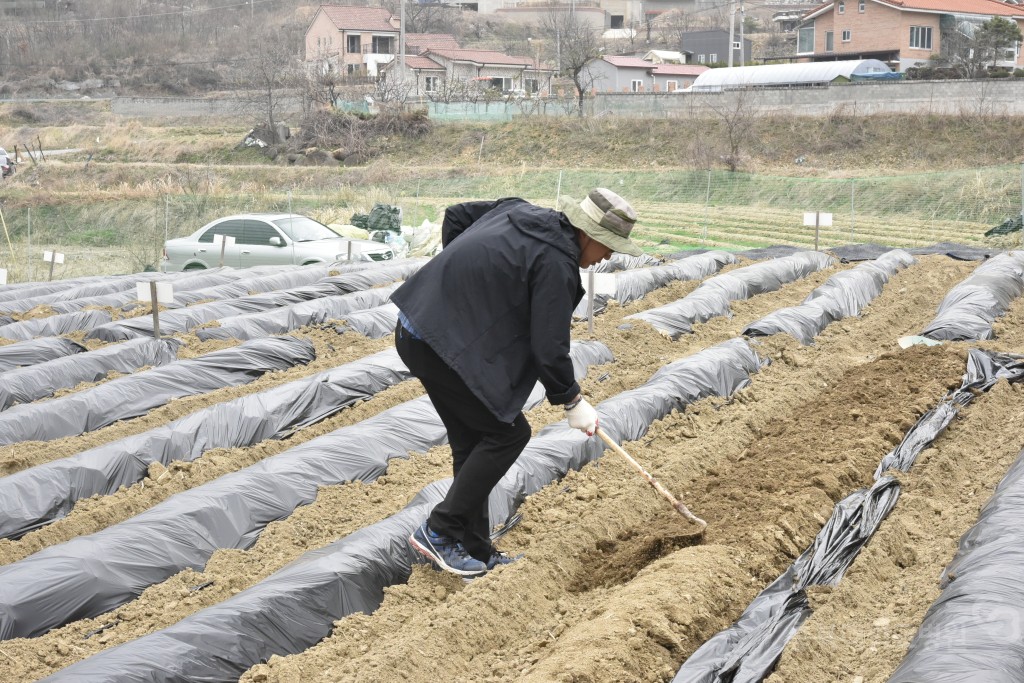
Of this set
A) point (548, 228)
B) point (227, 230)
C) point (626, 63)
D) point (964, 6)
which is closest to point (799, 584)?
point (548, 228)

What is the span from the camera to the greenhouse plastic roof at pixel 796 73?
36.8 metres

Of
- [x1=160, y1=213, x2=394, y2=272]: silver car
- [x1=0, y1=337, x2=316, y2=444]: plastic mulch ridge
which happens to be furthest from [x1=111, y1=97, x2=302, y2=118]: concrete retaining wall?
[x1=0, y1=337, x2=316, y2=444]: plastic mulch ridge

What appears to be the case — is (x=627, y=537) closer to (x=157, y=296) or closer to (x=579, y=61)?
(x=157, y=296)

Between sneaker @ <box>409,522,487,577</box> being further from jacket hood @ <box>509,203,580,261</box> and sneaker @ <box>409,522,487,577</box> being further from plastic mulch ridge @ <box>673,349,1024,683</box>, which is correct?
jacket hood @ <box>509,203,580,261</box>

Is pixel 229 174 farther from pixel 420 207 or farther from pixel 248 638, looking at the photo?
pixel 248 638

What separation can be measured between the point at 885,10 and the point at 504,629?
141ft

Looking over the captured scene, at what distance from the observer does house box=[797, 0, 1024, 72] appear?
40.1 meters

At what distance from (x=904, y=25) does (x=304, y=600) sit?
141 feet

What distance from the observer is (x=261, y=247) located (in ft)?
46.9

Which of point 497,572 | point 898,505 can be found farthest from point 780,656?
point 898,505

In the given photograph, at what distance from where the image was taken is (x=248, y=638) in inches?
137

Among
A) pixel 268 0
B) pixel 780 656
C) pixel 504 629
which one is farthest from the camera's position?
pixel 268 0

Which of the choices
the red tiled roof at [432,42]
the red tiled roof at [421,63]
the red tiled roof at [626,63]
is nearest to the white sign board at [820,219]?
the red tiled roof at [626,63]

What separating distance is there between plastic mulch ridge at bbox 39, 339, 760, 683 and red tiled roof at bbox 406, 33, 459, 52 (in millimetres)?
50974
